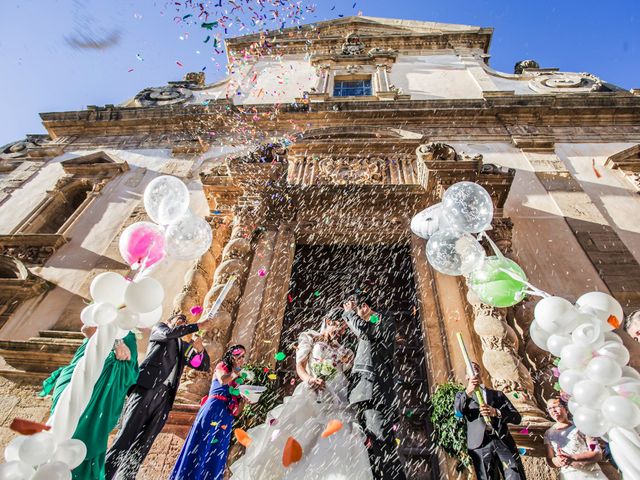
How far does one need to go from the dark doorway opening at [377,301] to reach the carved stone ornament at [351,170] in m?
1.62

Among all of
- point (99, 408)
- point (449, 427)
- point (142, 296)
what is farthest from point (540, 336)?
point (99, 408)

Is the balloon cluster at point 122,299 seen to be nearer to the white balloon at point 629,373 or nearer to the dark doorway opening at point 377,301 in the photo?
the dark doorway opening at point 377,301

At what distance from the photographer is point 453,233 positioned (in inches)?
159

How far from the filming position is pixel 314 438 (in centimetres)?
358

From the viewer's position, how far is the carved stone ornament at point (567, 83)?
11.2 metres

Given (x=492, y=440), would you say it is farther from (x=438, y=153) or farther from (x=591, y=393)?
(x=438, y=153)

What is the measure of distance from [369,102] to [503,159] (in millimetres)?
3928

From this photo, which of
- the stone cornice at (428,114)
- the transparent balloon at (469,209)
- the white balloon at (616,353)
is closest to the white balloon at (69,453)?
the transparent balloon at (469,209)

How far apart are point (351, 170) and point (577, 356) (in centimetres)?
608

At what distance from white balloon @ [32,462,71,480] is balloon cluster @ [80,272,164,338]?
1.00 m

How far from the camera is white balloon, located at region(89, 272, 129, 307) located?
311 cm

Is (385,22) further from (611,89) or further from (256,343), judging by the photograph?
(256,343)

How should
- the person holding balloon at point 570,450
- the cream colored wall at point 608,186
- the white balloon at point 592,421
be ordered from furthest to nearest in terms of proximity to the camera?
the cream colored wall at point 608,186
the person holding balloon at point 570,450
the white balloon at point 592,421

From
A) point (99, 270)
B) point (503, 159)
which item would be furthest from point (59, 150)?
point (503, 159)
